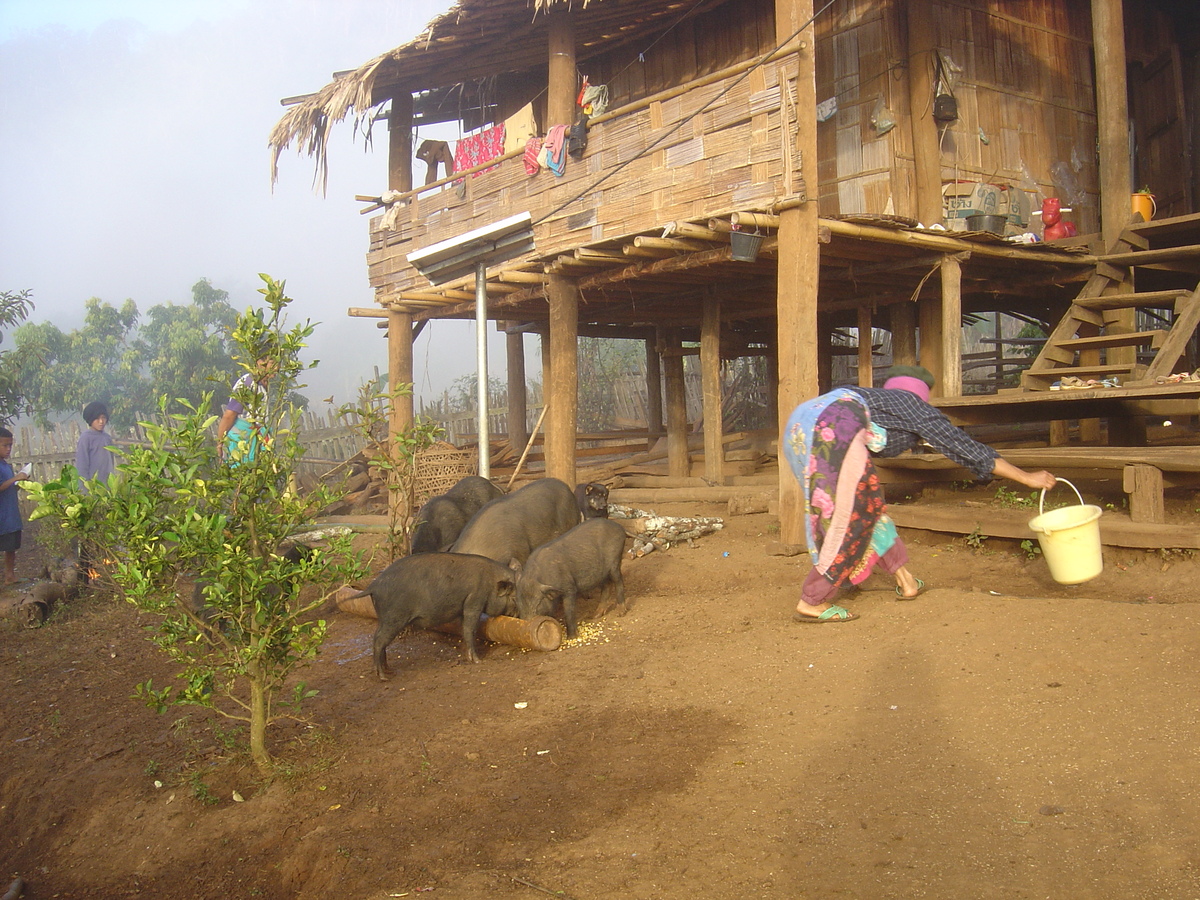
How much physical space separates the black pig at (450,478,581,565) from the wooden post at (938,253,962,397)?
13.9 ft

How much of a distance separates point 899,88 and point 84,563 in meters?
9.78

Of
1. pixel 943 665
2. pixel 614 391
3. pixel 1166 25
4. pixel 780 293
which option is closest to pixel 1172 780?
pixel 943 665

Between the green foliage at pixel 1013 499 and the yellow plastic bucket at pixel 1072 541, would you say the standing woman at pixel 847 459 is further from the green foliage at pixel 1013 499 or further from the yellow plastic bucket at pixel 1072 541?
the green foliage at pixel 1013 499

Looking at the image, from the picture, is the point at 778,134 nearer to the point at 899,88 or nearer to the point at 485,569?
the point at 899,88

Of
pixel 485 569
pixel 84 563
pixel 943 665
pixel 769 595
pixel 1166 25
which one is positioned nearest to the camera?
pixel 943 665

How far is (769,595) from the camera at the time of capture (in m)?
6.57

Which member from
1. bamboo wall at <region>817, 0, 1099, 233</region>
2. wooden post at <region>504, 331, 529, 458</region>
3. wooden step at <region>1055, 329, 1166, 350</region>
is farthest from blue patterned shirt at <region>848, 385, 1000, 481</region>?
wooden post at <region>504, 331, 529, 458</region>

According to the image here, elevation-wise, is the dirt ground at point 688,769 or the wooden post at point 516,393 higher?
the wooden post at point 516,393

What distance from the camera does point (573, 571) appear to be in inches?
253

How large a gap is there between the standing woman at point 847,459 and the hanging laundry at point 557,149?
510cm

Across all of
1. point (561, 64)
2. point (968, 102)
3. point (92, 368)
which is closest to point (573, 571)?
point (561, 64)

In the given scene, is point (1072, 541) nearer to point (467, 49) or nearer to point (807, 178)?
point (807, 178)

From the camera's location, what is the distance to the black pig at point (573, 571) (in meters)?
6.18

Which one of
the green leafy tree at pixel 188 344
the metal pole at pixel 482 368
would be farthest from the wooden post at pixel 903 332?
the green leafy tree at pixel 188 344
